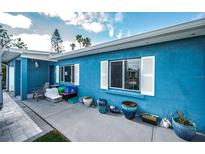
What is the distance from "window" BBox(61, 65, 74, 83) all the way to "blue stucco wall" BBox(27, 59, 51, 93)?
65.3 inches

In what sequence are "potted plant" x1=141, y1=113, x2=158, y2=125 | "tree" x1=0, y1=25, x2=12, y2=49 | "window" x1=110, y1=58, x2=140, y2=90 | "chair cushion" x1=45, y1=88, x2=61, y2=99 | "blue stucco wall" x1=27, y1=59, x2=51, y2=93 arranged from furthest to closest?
1. "tree" x1=0, y1=25, x2=12, y2=49
2. "blue stucco wall" x1=27, y1=59, x2=51, y2=93
3. "chair cushion" x1=45, y1=88, x2=61, y2=99
4. "window" x1=110, y1=58, x2=140, y2=90
5. "potted plant" x1=141, y1=113, x2=158, y2=125

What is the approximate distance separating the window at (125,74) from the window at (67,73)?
10.6 feet

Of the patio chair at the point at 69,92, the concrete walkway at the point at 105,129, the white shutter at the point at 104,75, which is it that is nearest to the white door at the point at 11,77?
the patio chair at the point at 69,92

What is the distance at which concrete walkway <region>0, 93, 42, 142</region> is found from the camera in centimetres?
267

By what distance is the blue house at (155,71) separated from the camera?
9.44ft

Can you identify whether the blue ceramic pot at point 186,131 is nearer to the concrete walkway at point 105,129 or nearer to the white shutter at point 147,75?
the concrete walkway at point 105,129

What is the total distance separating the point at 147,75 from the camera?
3.75m

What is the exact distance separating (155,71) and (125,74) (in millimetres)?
1199

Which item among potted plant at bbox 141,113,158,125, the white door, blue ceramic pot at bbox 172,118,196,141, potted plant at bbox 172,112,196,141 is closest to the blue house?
potted plant at bbox 141,113,158,125

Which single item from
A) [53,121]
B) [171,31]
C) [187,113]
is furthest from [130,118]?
[171,31]

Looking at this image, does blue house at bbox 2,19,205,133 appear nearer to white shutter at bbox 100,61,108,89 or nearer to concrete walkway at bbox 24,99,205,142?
white shutter at bbox 100,61,108,89
